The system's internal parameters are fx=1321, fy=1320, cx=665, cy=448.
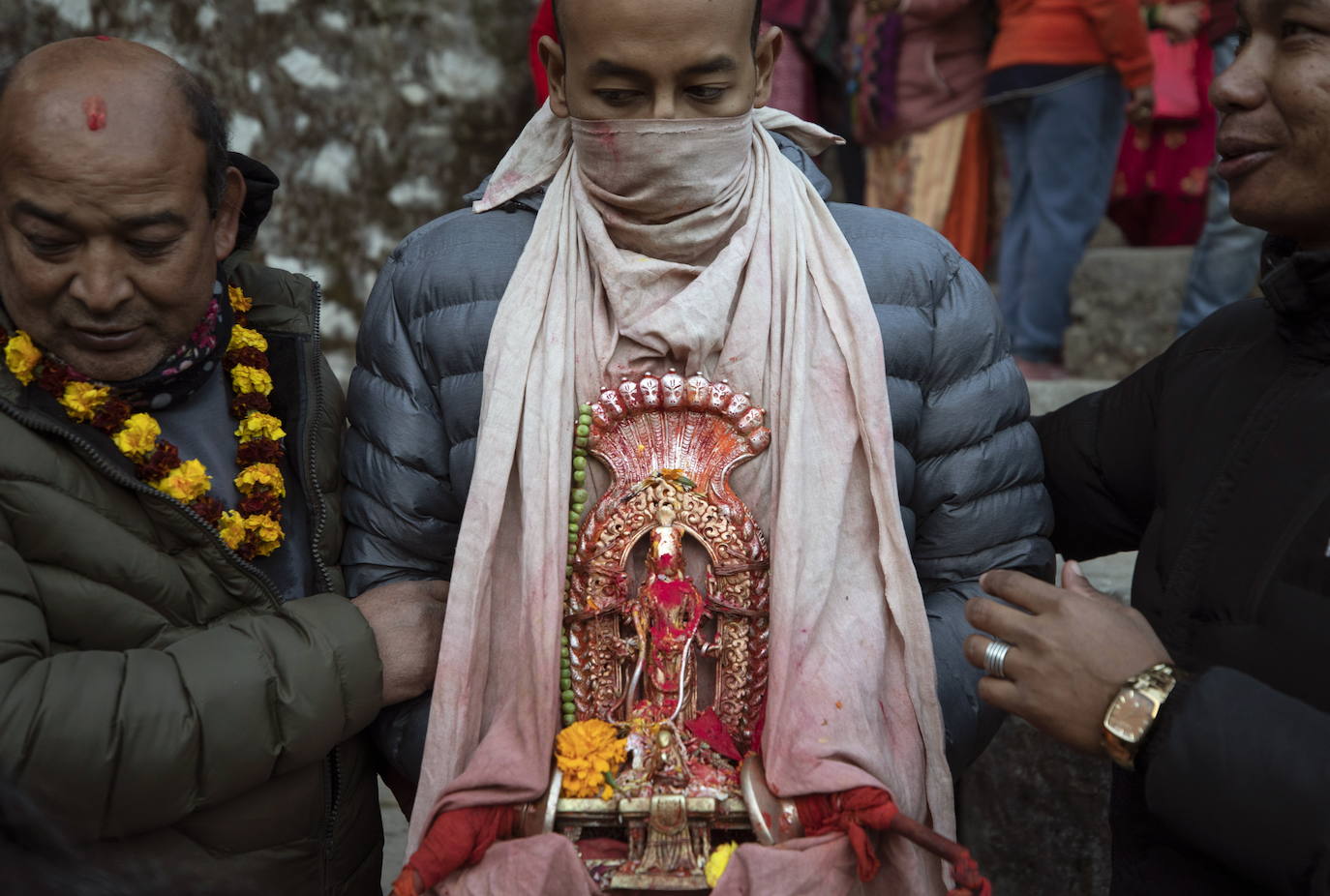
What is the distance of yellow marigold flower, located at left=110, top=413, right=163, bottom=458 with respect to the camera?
2.29 metres

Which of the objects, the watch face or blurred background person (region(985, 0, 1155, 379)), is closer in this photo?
the watch face

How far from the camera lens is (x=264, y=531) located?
240 centimetres

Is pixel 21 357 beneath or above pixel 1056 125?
beneath

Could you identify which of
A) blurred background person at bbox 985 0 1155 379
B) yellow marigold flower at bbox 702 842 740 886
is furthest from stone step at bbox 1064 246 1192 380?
yellow marigold flower at bbox 702 842 740 886

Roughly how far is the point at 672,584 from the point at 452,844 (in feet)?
1.82

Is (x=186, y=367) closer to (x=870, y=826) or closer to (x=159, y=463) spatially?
(x=159, y=463)

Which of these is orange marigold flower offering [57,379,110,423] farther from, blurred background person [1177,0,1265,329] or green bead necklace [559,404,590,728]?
blurred background person [1177,0,1265,329]

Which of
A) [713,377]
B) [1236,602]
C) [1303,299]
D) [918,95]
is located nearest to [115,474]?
[713,377]

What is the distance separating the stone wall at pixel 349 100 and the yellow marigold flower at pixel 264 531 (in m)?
3.63

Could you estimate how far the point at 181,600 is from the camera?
7.46 ft

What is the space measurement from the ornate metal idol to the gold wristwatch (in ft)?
2.04

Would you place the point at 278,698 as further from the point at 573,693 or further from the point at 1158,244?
the point at 1158,244

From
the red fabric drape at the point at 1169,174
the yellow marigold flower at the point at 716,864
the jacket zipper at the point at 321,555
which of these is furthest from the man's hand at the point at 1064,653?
the red fabric drape at the point at 1169,174

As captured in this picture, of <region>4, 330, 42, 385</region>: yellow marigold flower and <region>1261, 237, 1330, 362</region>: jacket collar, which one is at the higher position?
<region>1261, 237, 1330, 362</region>: jacket collar
